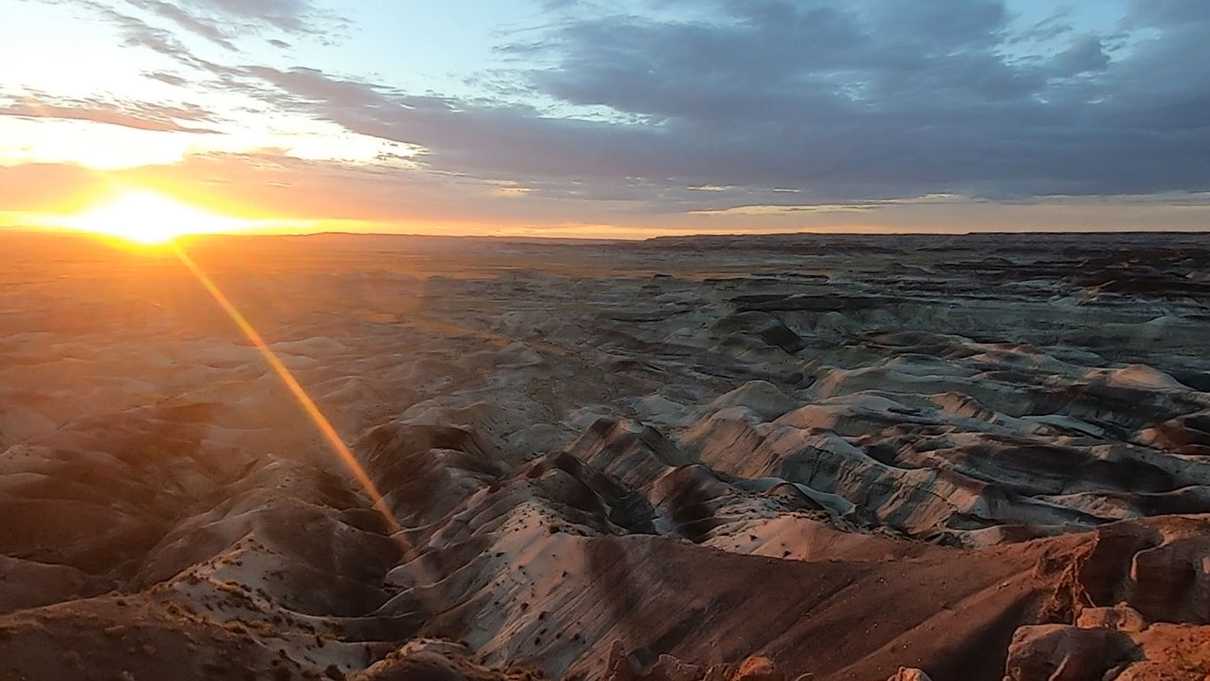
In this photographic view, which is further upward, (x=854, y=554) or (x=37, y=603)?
(x=854, y=554)

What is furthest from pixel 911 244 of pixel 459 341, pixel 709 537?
pixel 709 537

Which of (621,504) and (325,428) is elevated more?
(621,504)

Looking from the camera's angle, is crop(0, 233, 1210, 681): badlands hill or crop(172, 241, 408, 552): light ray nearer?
crop(0, 233, 1210, 681): badlands hill

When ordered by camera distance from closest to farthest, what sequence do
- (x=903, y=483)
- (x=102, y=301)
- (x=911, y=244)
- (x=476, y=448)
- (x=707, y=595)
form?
(x=707, y=595), (x=903, y=483), (x=476, y=448), (x=102, y=301), (x=911, y=244)

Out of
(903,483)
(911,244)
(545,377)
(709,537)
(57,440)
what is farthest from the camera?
(911,244)

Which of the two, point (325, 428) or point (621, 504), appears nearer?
A: point (621, 504)

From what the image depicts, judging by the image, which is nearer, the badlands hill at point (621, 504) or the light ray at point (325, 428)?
the badlands hill at point (621, 504)

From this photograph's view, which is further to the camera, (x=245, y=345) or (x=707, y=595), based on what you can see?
(x=245, y=345)

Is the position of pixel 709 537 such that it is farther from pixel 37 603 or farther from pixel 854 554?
pixel 37 603
